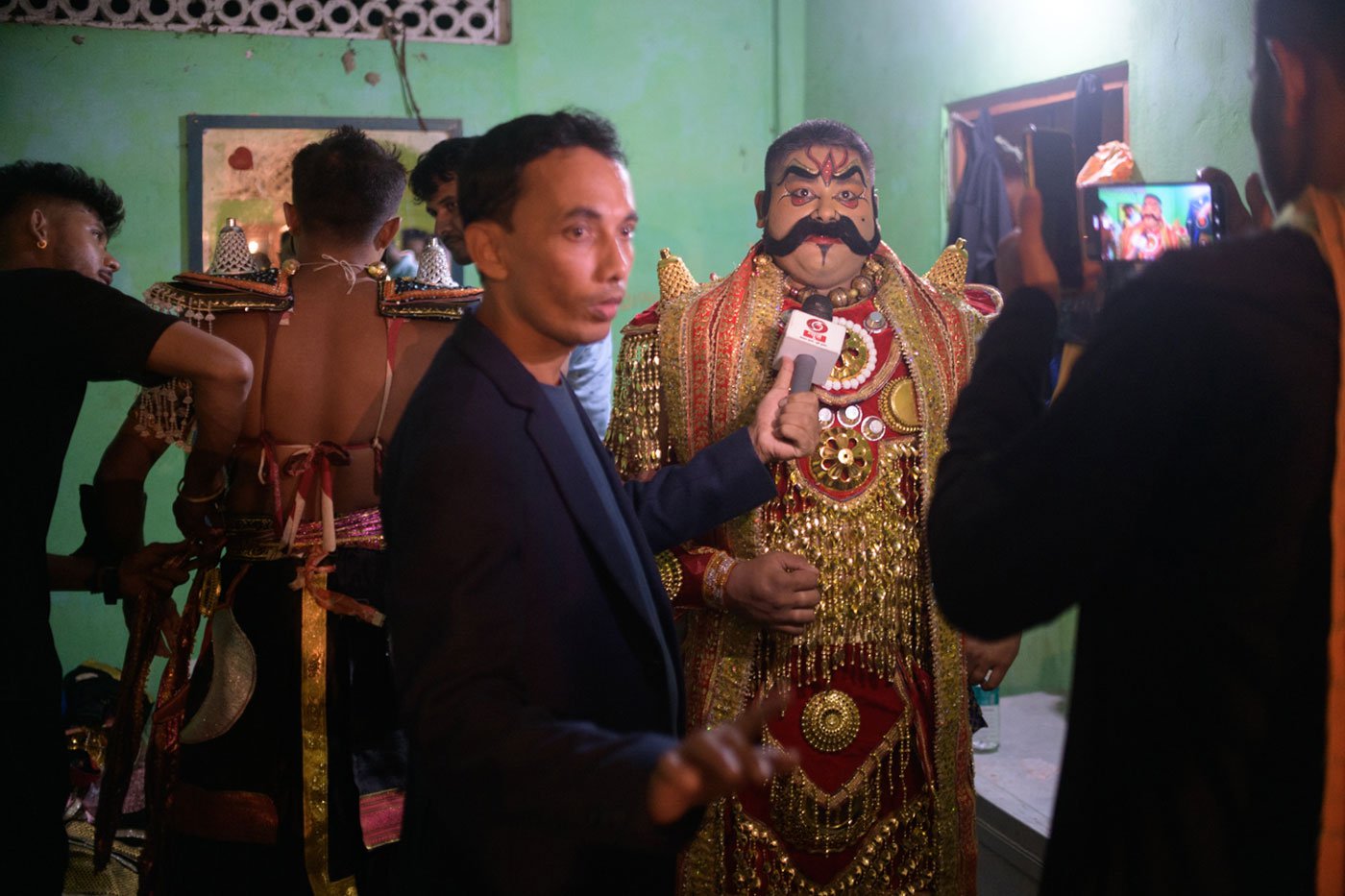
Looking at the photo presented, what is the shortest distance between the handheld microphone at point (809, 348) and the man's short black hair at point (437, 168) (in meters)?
1.51

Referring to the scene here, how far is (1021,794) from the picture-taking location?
10.8 feet

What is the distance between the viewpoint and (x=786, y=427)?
202 cm

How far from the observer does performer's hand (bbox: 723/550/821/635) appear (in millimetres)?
2041

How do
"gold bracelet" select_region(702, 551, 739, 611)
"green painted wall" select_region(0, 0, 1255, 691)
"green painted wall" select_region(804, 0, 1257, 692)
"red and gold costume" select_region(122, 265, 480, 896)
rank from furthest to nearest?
"green painted wall" select_region(0, 0, 1255, 691) < "green painted wall" select_region(804, 0, 1257, 692) < "red and gold costume" select_region(122, 265, 480, 896) < "gold bracelet" select_region(702, 551, 739, 611)

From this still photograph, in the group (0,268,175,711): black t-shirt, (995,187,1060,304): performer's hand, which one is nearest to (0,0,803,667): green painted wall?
(0,268,175,711): black t-shirt

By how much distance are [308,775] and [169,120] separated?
3541mm

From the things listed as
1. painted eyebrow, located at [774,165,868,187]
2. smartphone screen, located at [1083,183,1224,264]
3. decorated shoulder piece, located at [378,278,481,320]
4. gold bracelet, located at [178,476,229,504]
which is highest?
painted eyebrow, located at [774,165,868,187]

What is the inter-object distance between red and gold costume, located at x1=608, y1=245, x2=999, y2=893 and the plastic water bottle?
4.91 feet

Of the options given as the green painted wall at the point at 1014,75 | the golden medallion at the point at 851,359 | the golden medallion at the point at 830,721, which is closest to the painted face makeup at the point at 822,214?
the golden medallion at the point at 851,359

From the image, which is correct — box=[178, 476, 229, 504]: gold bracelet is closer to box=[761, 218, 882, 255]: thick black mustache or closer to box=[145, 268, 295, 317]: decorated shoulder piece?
box=[145, 268, 295, 317]: decorated shoulder piece

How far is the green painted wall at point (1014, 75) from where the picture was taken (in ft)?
10.3

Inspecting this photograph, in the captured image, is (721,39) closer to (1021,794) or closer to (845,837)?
(1021,794)

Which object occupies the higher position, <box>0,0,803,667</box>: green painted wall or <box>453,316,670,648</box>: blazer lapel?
<box>0,0,803,667</box>: green painted wall

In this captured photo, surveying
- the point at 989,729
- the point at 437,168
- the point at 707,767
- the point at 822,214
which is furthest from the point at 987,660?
the point at 437,168
